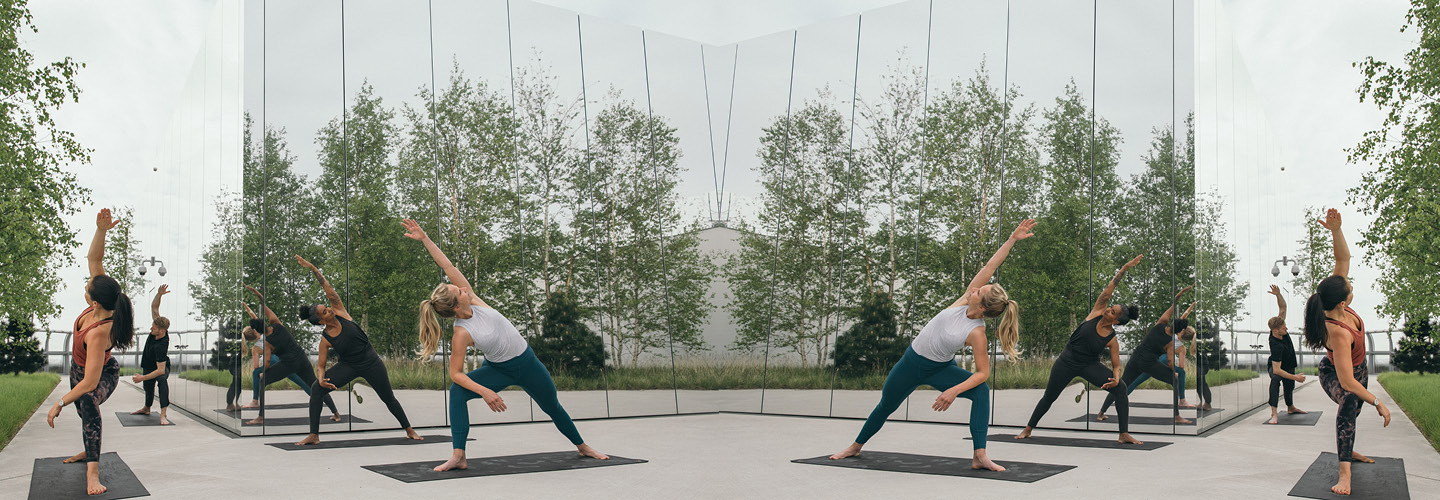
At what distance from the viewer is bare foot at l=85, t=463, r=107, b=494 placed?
20.0 feet

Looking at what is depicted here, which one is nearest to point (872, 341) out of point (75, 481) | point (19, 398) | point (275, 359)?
point (275, 359)

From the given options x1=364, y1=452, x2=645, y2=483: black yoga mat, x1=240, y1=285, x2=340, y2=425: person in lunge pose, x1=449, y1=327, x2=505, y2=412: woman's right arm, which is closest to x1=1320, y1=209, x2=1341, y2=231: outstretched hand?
x1=364, y1=452, x2=645, y2=483: black yoga mat

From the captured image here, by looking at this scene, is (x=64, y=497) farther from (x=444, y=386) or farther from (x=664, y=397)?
(x=664, y=397)

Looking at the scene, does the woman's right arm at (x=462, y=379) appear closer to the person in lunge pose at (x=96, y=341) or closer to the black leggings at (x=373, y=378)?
the person in lunge pose at (x=96, y=341)

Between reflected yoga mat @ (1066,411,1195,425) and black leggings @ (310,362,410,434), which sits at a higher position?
black leggings @ (310,362,410,434)

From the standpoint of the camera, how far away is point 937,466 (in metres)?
7.69

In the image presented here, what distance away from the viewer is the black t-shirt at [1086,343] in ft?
32.5

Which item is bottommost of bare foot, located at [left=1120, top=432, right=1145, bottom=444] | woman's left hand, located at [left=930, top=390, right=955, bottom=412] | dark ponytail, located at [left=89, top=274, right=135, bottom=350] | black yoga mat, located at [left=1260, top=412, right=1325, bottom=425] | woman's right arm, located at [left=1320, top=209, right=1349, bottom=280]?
black yoga mat, located at [left=1260, top=412, right=1325, bottom=425]

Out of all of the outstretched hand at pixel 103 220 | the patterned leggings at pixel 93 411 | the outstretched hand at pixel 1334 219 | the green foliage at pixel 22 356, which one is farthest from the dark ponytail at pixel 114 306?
the green foliage at pixel 22 356

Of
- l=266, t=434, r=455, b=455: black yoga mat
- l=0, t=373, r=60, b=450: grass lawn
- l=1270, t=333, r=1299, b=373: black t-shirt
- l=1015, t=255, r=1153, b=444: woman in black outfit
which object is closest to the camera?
l=266, t=434, r=455, b=455: black yoga mat

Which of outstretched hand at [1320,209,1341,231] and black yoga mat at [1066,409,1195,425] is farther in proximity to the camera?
black yoga mat at [1066,409,1195,425]

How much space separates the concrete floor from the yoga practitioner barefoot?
53 centimetres

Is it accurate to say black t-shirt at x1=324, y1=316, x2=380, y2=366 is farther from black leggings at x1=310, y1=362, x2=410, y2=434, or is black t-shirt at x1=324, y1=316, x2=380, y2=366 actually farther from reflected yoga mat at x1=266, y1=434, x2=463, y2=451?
reflected yoga mat at x1=266, y1=434, x2=463, y2=451

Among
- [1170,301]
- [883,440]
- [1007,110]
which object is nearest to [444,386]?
[883,440]
